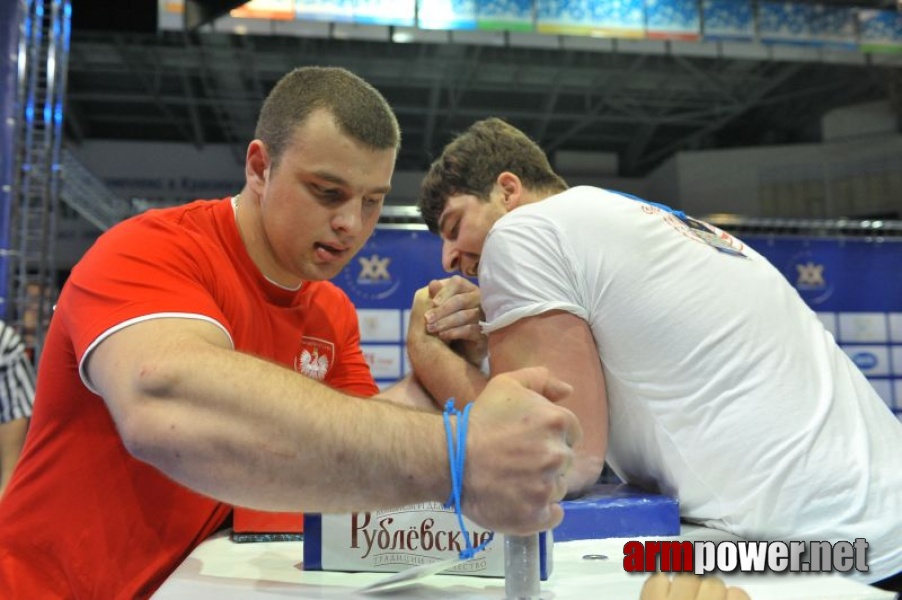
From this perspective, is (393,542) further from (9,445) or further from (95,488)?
(9,445)

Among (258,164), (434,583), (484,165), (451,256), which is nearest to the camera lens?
(434,583)

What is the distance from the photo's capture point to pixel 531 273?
1126 millimetres

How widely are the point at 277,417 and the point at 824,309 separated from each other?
15.8 feet

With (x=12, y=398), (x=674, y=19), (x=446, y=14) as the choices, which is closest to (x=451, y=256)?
(x=12, y=398)

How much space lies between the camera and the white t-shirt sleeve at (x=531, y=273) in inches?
44.0

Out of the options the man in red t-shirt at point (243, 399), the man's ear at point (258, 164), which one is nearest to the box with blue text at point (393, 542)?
the man in red t-shirt at point (243, 399)

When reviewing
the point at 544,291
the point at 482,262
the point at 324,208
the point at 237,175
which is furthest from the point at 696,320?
the point at 237,175

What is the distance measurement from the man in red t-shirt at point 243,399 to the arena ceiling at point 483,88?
510cm

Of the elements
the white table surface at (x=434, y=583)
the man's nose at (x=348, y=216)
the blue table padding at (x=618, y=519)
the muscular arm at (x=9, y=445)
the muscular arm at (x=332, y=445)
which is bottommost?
the muscular arm at (x=9, y=445)

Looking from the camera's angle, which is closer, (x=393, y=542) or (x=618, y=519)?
(x=393, y=542)

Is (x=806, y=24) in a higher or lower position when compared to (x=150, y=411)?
higher

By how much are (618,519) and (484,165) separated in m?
0.90

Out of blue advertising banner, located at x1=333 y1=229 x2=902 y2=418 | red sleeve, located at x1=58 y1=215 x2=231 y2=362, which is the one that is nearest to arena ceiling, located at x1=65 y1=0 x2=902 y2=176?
blue advertising banner, located at x1=333 y1=229 x2=902 y2=418

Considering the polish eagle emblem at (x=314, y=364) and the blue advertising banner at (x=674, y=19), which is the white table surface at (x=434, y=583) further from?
the blue advertising banner at (x=674, y=19)
